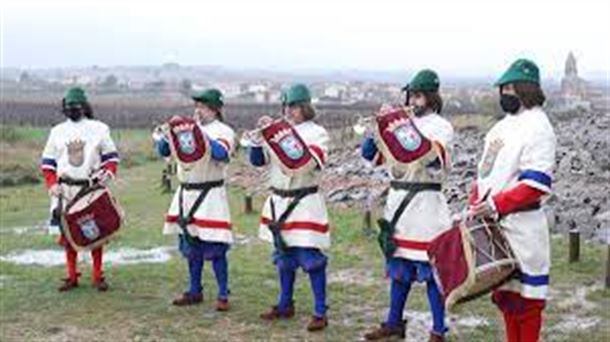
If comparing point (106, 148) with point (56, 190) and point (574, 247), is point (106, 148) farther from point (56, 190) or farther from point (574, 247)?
point (574, 247)

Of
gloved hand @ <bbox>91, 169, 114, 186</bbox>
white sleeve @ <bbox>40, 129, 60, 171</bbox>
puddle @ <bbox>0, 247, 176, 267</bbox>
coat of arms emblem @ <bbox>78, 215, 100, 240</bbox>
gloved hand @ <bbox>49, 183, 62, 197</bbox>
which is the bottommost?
puddle @ <bbox>0, 247, 176, 267</bbox>

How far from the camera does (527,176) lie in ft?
18.1

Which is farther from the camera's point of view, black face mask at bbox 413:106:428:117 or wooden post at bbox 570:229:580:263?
wooden post at bbox 570:229:580:263

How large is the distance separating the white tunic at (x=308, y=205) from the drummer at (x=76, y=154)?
6.73ft

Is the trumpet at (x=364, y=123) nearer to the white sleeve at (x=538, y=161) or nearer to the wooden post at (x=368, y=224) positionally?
the white sleeve at (x=538, y=161)

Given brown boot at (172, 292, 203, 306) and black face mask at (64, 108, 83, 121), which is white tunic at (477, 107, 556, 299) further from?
black face mask at (64, 108, 83, 121)

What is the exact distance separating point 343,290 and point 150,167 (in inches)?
884

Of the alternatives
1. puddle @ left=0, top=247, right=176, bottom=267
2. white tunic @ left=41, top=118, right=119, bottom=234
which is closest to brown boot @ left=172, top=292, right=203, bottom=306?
white tunic @ left=41, top=118, right=119, bottom=234

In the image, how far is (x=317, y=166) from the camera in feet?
25.0

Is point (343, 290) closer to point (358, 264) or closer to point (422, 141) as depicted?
point (358, 264)

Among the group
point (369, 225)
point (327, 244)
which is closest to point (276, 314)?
point (327, 244)

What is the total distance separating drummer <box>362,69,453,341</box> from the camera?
6.91m

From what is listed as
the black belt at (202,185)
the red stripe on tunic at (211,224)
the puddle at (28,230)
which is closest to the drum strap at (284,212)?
the red stripe on tunic at (211,224)

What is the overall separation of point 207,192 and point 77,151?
1482mm
